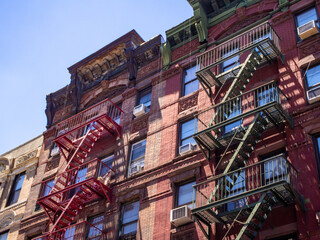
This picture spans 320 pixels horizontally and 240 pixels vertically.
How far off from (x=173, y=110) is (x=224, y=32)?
15.1 feet

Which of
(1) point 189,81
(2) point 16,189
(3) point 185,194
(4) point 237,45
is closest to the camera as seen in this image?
(3) point 185,194

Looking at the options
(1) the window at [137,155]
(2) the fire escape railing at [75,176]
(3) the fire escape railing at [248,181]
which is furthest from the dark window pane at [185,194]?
(2) the fire escape railing at [75,176]

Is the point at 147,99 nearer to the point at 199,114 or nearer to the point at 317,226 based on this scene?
the point at 199,114

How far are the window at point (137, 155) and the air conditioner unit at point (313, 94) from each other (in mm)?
7887

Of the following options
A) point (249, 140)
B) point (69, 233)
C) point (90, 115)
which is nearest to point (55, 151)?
point (90, 115)

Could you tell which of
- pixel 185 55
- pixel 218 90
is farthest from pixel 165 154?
pixel 185 55

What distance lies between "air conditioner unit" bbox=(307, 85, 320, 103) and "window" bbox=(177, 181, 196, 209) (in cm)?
541

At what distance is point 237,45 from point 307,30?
3.87 m

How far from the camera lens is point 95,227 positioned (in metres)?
21.4

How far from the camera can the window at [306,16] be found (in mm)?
21297

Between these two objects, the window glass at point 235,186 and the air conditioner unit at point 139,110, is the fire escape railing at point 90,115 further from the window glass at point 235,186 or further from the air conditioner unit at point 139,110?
the window glass at point 235,186

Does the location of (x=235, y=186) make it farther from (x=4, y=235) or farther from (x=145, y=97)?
(x=4, y=235)

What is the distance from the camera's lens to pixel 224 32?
958 inches

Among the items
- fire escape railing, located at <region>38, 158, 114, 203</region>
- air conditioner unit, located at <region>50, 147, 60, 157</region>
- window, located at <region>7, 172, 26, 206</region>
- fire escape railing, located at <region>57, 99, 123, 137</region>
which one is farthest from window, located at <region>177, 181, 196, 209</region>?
window, located at <region>7, 172, 26, 206</region>
